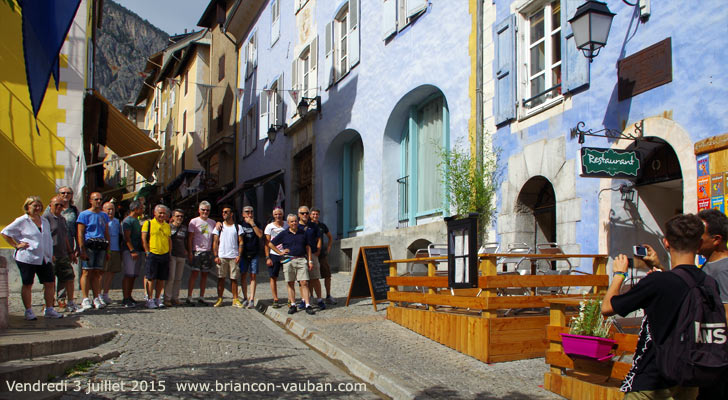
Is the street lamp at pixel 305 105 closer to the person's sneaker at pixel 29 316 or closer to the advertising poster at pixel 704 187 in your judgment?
Answer: the person's sneaker at pixel 29 316

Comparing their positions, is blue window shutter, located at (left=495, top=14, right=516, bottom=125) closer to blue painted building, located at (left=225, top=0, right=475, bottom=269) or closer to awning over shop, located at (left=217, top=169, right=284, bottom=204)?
blue painted building, located at (left=225, top=0, right=475, bottom=269)

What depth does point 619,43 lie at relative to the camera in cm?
885

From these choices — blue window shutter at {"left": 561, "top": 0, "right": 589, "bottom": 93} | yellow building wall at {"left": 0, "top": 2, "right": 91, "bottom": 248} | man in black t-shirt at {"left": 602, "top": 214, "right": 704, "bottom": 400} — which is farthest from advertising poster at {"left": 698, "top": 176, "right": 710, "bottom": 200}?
yellow building wall at {"left": 0, "top": 2, "right": 91, "bottom": 248}

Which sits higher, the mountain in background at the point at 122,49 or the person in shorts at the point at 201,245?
the mountain in background at the point at 122,49

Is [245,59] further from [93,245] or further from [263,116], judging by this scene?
[93,245]

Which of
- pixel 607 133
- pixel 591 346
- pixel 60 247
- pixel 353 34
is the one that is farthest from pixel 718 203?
pixel 353 34

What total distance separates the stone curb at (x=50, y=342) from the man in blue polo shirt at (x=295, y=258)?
9.91 feet

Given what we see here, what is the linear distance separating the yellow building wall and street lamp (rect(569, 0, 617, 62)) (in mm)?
9862

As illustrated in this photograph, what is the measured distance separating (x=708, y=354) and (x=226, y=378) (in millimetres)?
3799

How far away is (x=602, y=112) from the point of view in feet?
29.8

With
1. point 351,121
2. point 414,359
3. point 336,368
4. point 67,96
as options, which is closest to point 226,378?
point 336,368

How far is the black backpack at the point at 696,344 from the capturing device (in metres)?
3.22

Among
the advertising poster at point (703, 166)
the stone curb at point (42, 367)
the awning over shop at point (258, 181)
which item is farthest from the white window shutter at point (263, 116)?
the stone curb at point (42, 367)

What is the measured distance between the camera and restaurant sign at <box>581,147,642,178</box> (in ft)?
26.8
